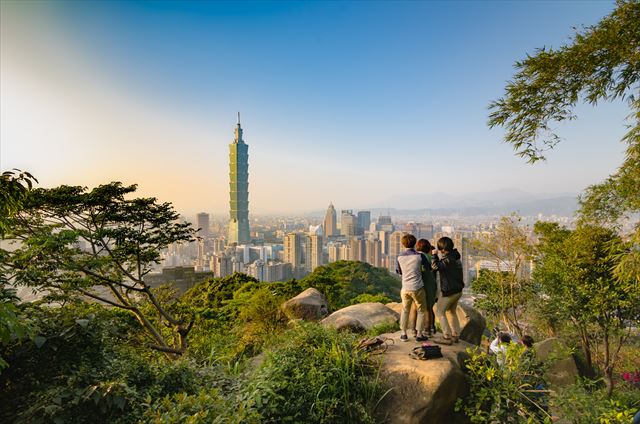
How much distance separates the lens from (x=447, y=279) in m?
3.71

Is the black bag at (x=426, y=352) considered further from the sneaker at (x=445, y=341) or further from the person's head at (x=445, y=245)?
the person's head at (x=445, y=245)

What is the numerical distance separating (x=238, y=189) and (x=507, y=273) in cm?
9530

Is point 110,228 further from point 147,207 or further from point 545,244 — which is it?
point 545,244

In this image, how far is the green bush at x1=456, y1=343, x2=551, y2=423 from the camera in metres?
2.57

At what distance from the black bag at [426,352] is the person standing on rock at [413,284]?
46 centimetres

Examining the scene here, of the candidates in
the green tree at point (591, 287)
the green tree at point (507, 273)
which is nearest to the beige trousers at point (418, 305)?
the green tree at point (591, 287)

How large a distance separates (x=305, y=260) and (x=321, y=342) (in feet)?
176

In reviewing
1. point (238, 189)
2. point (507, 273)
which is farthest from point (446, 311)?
point (238, 189)

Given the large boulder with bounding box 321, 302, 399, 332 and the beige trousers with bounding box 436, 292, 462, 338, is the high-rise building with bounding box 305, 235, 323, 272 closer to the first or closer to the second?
the large boulder with bounding box 321, 302, 399, 332

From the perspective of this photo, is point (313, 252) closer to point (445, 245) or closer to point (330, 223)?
point (330, 223)

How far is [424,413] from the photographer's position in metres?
2.76

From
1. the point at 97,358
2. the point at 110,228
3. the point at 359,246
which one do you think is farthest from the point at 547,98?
the point at 359,246

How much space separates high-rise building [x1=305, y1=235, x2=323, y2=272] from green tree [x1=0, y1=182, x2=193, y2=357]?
→ 152ft

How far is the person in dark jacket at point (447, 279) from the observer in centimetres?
367
